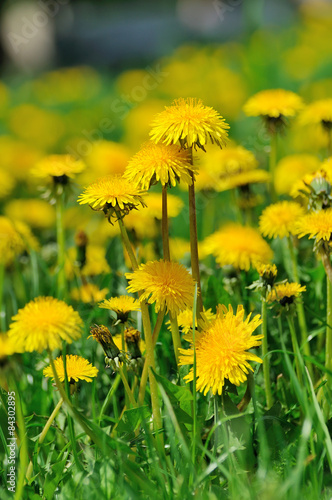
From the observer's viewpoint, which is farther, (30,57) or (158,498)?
(30,57)

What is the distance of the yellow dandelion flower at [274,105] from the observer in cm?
141

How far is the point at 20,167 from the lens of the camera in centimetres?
232

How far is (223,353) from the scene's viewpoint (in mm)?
830

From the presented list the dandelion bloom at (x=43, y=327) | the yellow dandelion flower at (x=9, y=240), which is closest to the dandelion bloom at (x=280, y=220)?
the dandelion bloom at (x=43, y=327)

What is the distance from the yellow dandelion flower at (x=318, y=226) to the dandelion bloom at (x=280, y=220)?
6.3 inches

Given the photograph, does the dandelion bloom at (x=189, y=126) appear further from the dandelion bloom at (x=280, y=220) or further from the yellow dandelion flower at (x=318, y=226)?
the dandelion bloom at (x=280, y=220)

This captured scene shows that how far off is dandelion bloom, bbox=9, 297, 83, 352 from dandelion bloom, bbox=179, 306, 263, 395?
169 millimetres

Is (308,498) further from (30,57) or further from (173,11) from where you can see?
(173,11)

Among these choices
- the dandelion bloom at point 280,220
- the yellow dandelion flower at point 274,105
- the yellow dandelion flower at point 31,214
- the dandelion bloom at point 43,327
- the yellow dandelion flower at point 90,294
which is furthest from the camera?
the yellow dandelion flower at point 31,214

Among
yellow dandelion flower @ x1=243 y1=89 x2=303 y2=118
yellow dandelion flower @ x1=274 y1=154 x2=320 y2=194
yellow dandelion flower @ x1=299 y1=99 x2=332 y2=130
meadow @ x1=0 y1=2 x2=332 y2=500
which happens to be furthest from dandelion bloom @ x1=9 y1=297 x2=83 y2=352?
yellow dandelion flower @ x1=274 y1=154 x2=320 y2=194

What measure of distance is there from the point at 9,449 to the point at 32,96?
5.02 m

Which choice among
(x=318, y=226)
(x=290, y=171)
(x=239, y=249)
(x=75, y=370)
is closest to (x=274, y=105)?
(x=290, y=171)

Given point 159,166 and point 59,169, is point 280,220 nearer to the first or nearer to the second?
point 159,166

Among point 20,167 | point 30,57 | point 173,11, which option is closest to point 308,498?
point 20,167
